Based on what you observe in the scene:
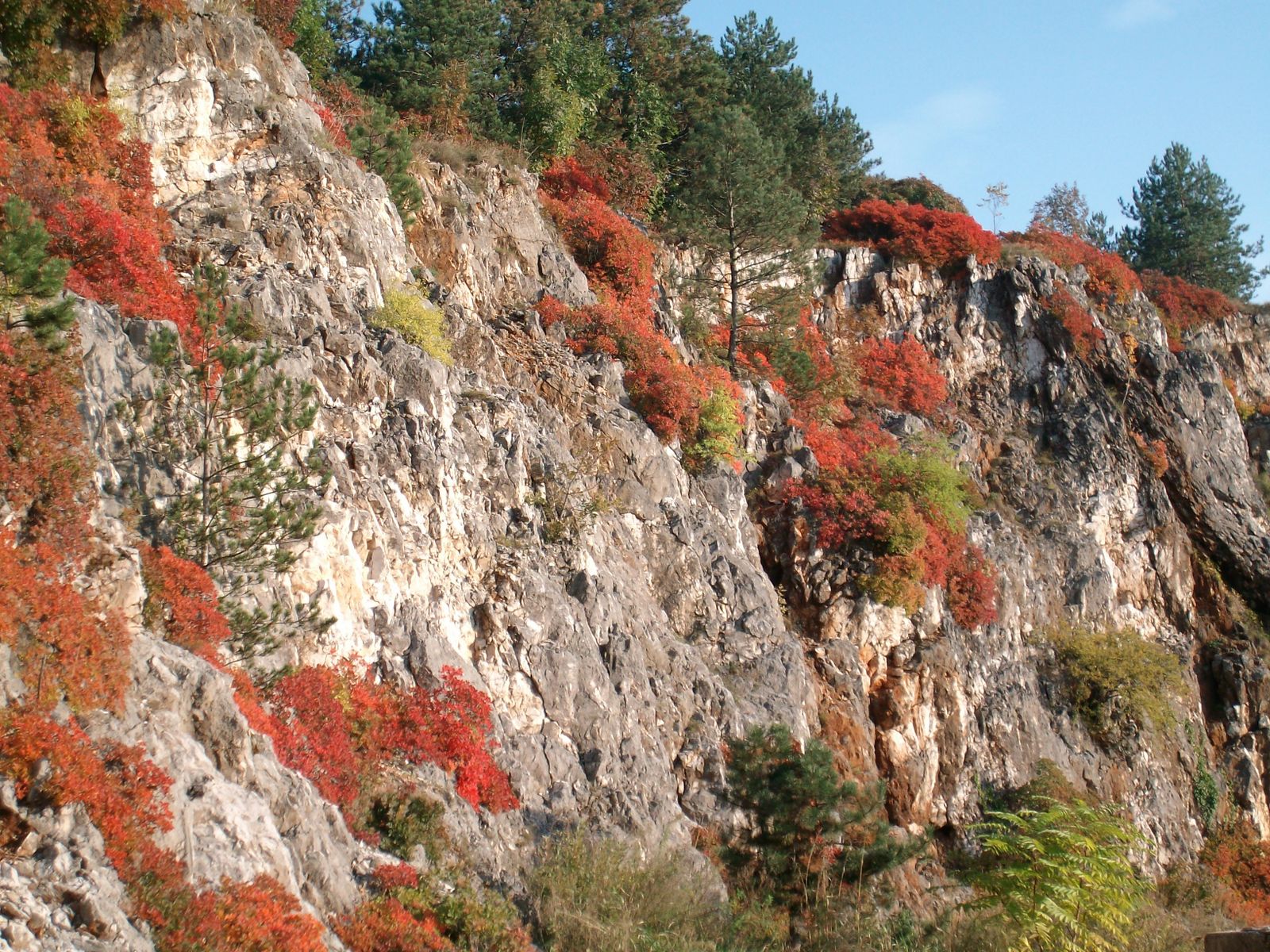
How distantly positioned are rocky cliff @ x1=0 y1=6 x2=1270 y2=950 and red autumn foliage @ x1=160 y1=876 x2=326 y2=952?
0.32 meters

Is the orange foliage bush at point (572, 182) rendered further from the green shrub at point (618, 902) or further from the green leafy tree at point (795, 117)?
the green shrub at point (618, 902)

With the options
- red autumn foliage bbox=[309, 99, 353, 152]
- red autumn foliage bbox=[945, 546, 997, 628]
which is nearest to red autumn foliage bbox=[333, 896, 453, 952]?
red autumn foliage bbox=[309, 99, 353, 152]

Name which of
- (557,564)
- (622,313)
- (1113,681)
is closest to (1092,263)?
(1113,681)

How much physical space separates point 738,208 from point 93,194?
1813cm

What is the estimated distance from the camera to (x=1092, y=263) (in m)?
37.9

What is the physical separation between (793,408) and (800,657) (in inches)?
365

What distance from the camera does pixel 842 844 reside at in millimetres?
13758

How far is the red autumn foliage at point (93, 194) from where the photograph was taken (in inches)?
563

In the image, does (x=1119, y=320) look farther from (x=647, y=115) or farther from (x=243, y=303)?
(x=243, y=303)

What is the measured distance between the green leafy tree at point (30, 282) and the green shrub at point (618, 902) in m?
8.20

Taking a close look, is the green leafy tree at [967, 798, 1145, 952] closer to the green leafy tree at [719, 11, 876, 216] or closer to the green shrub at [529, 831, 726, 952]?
the green shrub at [529, 831, 726, 952]

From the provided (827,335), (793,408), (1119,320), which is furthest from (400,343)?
(1119,320)

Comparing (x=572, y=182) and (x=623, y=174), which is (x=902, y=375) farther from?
(x=572, y=182)

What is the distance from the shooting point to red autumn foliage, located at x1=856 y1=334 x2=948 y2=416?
32.3 metres
